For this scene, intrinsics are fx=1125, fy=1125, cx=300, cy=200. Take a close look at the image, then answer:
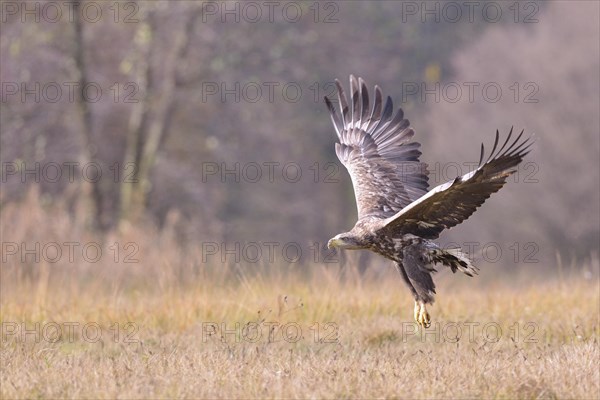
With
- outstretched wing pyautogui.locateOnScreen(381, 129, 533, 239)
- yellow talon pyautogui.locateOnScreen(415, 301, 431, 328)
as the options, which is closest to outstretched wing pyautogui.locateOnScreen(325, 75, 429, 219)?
outstretched wing pyautogui.locateOnScreen(381, 129, 533, 239)

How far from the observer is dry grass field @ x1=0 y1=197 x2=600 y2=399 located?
6.64 m

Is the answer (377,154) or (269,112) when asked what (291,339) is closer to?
(377,154)

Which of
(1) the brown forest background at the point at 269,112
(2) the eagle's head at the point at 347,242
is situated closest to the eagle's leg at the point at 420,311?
(2) the eagle's head at the point at 347,242

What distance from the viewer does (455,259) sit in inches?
350

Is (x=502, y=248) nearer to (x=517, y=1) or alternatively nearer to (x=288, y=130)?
(x=288, y=130)

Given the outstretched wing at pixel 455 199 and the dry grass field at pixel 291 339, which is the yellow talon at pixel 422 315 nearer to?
the dry grass field at pixel 291 339

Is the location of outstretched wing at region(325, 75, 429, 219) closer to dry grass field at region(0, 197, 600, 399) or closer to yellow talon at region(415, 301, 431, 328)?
yellow talon at region(415, 301, 431, 328)

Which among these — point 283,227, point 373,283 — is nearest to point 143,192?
point 283,227

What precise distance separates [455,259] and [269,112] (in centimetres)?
1766

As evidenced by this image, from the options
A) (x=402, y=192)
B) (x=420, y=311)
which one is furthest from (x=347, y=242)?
(x=402, y=192)

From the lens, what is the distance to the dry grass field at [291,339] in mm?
6637

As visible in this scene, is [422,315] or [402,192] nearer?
[422,315]

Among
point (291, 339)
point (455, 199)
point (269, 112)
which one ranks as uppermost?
point (269, 112)

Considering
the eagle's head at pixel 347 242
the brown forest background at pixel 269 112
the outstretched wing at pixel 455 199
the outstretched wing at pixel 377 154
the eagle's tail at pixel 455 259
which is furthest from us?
the brown forest background at pixel 269 112
